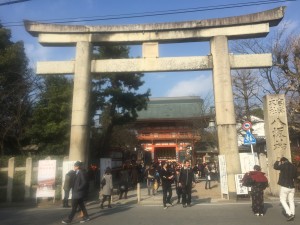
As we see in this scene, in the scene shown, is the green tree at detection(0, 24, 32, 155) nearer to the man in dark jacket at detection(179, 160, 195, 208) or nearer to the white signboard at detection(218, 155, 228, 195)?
the man in dark jacket at detection(179, 160, 195, 208)

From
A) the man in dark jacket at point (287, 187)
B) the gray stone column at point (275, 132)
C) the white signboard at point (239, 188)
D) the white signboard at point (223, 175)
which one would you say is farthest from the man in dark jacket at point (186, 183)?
the gray stone column at point (275, 132)

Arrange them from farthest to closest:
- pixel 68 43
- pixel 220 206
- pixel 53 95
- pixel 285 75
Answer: pixel 53 95, pixel 285 75, pixel 68 43, pixel 220 206

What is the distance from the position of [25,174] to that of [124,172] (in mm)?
4343

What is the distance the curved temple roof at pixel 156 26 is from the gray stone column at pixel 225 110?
0.76 meters

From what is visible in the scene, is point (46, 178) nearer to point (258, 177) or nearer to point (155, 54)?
point (155, 54)

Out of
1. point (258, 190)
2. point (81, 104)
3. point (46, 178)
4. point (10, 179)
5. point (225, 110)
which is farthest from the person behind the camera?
point (81, 104)

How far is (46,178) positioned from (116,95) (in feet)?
24.4

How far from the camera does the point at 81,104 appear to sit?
1288 cm

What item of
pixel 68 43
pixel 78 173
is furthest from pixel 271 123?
pixel 68 43

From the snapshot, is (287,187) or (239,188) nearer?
(287,187)

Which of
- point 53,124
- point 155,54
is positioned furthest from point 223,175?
point 53,124

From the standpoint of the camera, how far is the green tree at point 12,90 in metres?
20.1

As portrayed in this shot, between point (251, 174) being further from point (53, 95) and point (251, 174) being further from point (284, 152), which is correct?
point (53, 95)

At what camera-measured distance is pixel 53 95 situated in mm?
19938
